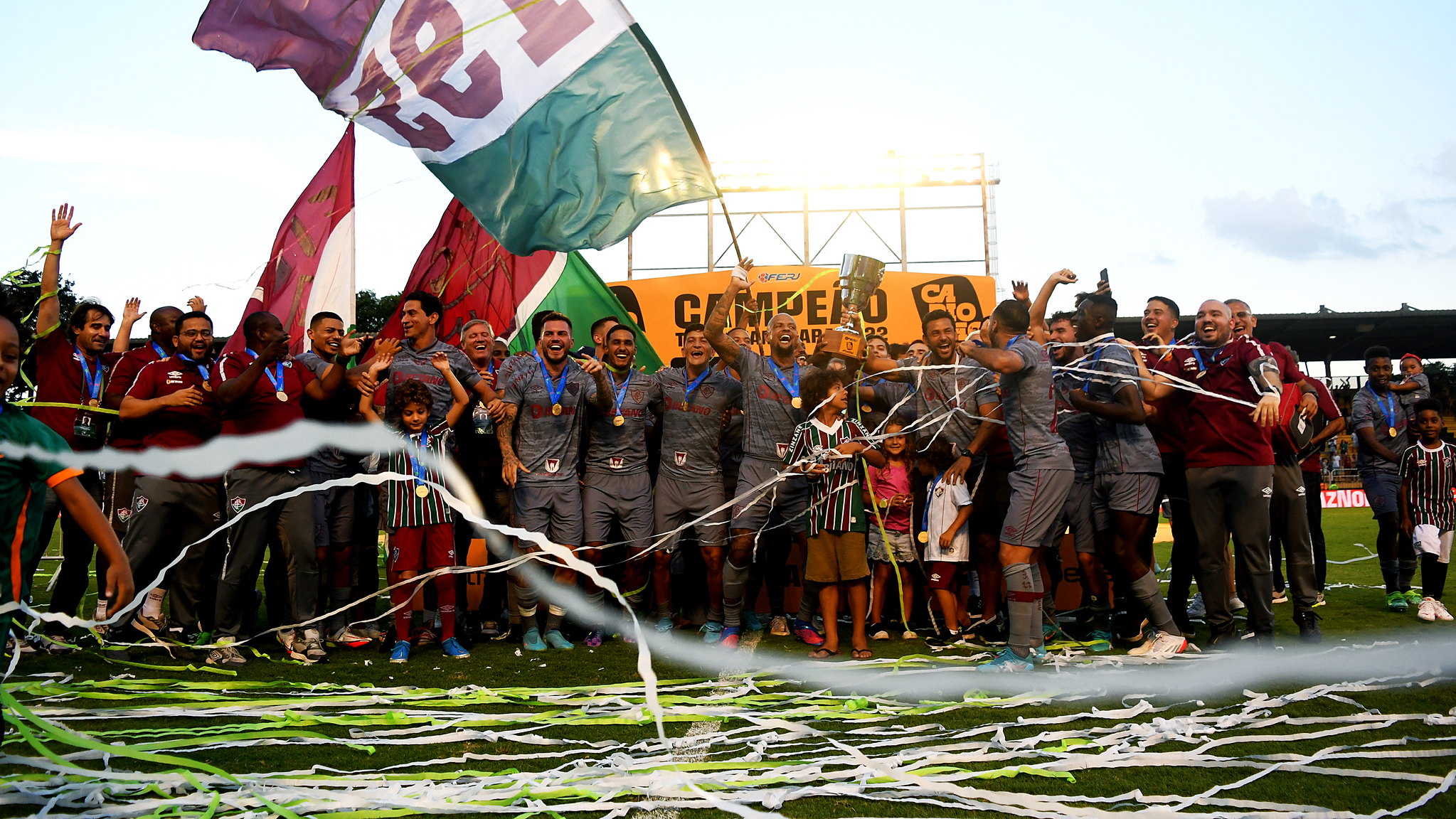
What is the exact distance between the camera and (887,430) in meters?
7.77

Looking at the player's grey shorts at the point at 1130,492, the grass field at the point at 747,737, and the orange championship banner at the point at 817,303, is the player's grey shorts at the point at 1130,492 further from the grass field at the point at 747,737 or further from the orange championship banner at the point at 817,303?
the orange championship banner at the point at 817,303

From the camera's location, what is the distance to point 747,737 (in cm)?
444

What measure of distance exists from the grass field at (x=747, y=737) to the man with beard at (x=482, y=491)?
133cm

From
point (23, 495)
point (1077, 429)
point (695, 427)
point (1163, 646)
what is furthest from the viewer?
point (695, 427)

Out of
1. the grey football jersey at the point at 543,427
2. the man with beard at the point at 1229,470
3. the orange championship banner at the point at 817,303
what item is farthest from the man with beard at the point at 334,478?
the orange championship banner at the point at 817,303

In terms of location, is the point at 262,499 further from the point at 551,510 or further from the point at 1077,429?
the point at 1077,429

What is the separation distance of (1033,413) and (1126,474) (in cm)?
101

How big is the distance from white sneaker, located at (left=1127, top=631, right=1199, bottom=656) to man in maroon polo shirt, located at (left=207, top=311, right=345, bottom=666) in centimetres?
551

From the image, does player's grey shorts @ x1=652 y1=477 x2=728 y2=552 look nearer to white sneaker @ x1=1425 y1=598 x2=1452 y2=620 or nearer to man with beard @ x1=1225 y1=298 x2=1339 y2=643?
man with beard @ x1=1225 y1=298 x2=1339 y2=643

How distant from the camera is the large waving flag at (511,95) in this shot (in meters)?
6.54

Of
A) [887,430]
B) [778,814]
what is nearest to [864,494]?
[887,430]

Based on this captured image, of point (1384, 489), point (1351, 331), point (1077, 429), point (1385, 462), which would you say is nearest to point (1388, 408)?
point (1385, 462)

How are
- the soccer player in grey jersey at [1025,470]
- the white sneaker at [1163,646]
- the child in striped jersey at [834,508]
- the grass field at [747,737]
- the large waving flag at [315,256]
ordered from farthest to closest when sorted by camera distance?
the large waving flag at [315,256] → the child in striped jersey at [834,508] → the white sneaker at [1163,646] → the soccer player in grey jersey at [1025,470] → the grass field at [747,737]

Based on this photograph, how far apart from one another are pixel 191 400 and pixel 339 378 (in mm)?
974
